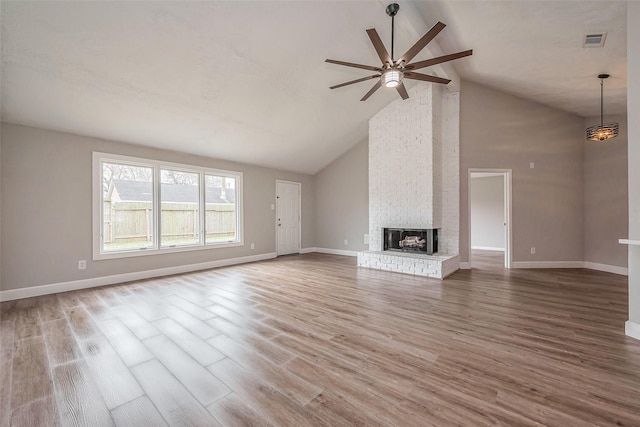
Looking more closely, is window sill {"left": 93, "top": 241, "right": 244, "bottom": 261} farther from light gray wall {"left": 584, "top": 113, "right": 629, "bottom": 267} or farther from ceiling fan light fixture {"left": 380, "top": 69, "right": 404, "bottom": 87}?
light gray wall {"left": 584, "top": 113, "right": 629, "bottom": 267}

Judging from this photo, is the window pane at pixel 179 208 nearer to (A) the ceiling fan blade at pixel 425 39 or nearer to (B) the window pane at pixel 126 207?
(B) the window pane at pixel 126 207

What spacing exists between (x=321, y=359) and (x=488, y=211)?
8135 mm

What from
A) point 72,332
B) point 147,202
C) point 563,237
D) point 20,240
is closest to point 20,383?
point 72,332

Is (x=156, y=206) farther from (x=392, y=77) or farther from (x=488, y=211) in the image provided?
(x=488, y=211)

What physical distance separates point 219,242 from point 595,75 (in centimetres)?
739

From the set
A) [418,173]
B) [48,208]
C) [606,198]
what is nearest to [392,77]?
[418,173]

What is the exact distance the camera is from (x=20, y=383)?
1.81 meters

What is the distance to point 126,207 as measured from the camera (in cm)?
466

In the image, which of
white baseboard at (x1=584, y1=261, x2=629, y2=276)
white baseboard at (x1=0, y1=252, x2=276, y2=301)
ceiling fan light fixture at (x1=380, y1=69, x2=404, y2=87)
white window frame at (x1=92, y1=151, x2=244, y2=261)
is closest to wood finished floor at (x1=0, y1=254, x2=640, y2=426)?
white baseboard at (x1=0, y1=252, x2=276, y2=301)

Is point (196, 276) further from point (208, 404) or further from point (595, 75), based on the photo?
point (595, 75)

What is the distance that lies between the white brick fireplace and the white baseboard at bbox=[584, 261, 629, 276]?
2636 millimetres

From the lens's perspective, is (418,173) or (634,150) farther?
(418,173)

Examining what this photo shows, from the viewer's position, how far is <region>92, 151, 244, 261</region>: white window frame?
4285mm

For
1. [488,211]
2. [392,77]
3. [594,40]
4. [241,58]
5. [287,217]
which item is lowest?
[287,217]
